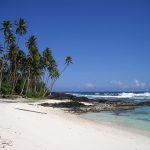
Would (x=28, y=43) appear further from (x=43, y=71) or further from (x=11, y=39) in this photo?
(x=43, y=71)

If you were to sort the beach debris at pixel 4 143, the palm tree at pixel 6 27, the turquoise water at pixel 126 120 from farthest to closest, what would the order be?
1. the palm tree at pixel 6 27
2. the turquoise water at pixel 126 120
3. the beach debris at pixel 4 143

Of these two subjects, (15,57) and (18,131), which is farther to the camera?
(15,57)

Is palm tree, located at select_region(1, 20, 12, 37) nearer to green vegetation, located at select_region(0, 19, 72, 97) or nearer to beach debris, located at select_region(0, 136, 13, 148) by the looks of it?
green vegetation, located at select_region(0, 19, 72, 97)

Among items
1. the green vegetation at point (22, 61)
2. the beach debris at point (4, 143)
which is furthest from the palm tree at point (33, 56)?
the beach debris at point (4, 143)

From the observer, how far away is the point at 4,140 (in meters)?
10.7

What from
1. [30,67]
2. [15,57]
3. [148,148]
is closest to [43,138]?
[148,148]

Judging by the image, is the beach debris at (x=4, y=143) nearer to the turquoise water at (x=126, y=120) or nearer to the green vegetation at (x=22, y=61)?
the turquoise water at (x=126, y=120)

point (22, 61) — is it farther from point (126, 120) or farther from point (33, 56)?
point (126, 120)

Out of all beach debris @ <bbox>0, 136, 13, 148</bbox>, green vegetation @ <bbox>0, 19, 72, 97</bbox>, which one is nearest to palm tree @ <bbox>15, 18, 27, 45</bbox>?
green vegetation @ <bbox>0, 19, 72, 97</bbox>

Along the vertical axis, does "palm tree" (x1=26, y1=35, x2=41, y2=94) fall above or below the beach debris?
above

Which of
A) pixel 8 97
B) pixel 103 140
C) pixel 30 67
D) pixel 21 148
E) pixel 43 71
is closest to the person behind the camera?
pixel 21 148

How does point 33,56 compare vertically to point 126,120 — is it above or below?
above

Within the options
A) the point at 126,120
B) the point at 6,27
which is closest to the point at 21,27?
the point at 6,27

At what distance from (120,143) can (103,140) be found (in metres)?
0.77
